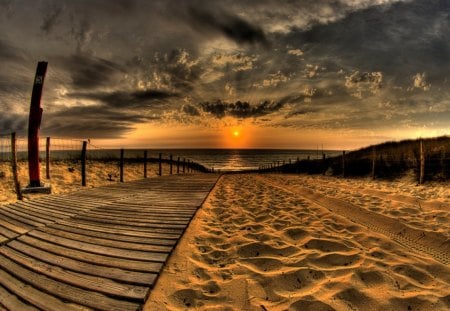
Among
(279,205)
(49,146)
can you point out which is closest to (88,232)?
(279,205)

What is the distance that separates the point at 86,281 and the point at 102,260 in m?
0.49

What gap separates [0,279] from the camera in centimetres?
282

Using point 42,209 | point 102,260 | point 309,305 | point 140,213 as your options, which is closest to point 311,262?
point 309,305

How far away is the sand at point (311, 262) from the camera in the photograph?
2.60 metres

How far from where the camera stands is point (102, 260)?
3.21 metres

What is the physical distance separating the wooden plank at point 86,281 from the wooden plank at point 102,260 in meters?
0.27

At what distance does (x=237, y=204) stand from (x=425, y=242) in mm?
4399

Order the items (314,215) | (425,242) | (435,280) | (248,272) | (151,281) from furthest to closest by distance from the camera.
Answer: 1. (314,215)
2. (425,242)
3. (248,272)
4. (435,280)
5. (151,281)

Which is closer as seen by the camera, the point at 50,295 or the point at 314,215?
the point at 50,295

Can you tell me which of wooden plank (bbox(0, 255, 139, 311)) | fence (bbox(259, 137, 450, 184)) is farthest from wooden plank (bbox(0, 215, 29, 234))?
fence (bbox(259, 137, 450, 184))

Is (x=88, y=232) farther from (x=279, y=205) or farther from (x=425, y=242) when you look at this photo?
(x=425, y=242)

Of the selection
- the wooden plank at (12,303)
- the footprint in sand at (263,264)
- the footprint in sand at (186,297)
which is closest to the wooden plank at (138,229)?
the footprint in sand at (263,264)

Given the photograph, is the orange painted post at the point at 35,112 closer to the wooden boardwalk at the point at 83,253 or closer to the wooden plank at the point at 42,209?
the wooden plank at the point at 42,209

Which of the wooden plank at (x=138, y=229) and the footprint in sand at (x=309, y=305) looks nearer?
the footprint in sand at (x=309, y=305)
